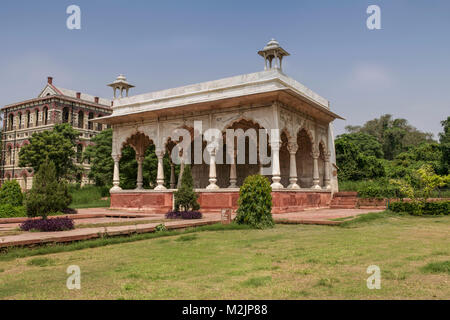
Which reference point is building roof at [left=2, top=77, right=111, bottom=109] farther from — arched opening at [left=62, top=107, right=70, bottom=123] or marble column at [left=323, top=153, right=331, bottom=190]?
marble column at [left=323, top=153, right=331, bottom=190]

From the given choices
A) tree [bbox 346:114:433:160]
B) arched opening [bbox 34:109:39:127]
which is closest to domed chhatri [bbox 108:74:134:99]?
arched opening [bbox 34:109:39:127]

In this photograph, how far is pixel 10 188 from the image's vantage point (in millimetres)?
15305

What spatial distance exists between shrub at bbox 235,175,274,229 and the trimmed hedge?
612cm

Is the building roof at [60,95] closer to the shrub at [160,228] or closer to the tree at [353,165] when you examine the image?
the tree at [353,165]

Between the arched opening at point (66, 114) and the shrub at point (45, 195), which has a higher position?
the arched opening at point (66, 114)

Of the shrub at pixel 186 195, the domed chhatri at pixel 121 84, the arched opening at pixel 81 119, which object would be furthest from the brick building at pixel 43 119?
the shrub at pixel 186 195

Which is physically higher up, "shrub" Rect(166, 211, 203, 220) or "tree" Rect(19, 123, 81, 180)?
"tree" Rect(19, 123, 81, 180)

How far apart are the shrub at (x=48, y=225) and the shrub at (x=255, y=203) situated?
4.31 metres

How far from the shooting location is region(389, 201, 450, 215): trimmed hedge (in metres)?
12.9

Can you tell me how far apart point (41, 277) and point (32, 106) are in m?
46.9

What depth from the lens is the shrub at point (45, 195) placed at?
869 centimetres

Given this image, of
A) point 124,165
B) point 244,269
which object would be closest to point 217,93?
point 244,269

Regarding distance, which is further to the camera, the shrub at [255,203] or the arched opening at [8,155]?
the arched opening at [8,155]
